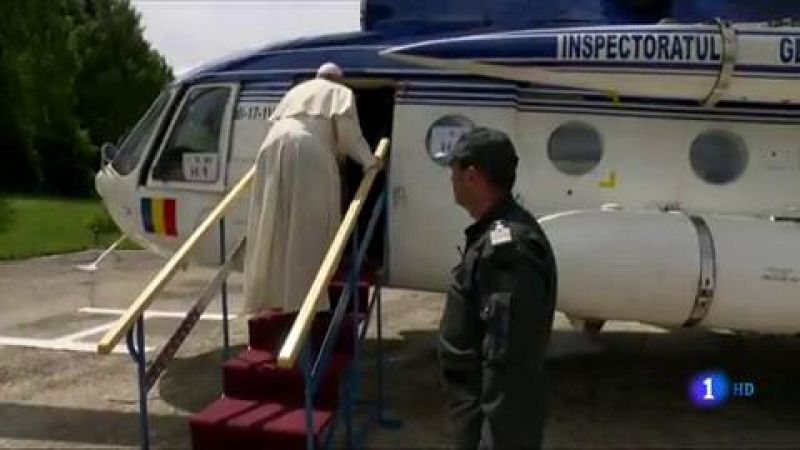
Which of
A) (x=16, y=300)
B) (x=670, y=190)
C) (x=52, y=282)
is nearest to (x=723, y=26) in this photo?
(x=670, y=190)

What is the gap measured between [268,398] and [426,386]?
221 centimetres

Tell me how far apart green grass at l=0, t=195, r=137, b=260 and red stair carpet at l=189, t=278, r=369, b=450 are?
11.8 m

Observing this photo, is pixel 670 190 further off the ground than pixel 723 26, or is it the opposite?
pixel 723 26

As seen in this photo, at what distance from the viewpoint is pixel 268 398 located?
571 cm

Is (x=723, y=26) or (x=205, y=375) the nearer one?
(x=723, y=26)

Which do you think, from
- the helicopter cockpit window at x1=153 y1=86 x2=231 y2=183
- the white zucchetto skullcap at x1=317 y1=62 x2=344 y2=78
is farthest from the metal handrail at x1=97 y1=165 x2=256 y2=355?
the helicopter cockpit window at x1=153 y1=86 x2=231 y2=183

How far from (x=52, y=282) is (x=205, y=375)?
251 inches

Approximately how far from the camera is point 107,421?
662 cm

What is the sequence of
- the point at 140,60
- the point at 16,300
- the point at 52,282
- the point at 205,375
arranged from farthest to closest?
the point at 140,60 → the point at 52,282 → the point at 16,300 → the point at 205,375

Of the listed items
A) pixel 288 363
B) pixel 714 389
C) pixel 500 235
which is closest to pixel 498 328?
pixel 500 235

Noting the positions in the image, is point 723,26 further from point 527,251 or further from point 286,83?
point 527,251

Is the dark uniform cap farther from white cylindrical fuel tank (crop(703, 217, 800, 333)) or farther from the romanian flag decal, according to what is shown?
the romanian flag decal

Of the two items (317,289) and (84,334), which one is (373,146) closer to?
(317,289)

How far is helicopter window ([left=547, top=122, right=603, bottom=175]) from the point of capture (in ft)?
22.1
